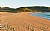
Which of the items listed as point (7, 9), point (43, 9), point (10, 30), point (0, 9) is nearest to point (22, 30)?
point (10, 30)

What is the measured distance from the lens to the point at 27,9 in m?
111

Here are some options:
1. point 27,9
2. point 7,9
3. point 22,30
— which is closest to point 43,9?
point 27,9

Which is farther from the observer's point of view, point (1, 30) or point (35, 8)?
point (35, 8)

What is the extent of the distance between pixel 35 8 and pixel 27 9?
4.97 m

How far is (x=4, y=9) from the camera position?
100 metres

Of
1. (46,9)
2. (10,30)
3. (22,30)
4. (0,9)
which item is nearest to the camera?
(10,30)

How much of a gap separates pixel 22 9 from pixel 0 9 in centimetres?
1922

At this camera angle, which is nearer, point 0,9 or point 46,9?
point 0,9

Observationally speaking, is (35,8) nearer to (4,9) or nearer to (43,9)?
(43,9)

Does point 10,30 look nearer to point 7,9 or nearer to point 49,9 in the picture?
point 7,9

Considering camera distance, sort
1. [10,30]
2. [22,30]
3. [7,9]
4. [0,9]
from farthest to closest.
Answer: [7,9]
[0,9]
[22,30]
[10,30]

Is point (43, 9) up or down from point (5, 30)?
down

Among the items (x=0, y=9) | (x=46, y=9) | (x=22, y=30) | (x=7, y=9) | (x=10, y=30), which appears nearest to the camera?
(x=10, y=30)

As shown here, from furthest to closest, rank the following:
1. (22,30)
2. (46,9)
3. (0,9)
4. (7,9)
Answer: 1. (46,9)
2. (7,9)
3. (0,9)
4. (22,30)
